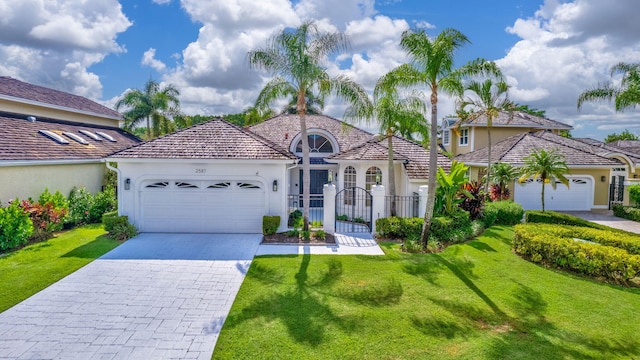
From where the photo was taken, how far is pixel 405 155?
19.4 m

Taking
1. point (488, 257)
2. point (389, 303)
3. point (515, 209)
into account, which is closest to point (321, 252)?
point (389, 303)

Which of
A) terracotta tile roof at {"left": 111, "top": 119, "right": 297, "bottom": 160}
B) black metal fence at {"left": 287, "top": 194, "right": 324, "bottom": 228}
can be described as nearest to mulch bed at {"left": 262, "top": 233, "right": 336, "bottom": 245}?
black metal fence at {"left": 287, "top": 194, "right": 324, "bottom": 228}

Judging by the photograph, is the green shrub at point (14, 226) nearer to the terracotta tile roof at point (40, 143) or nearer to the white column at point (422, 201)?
the terracotta tile roof at point (40, 143)

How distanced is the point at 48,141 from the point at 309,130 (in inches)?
547

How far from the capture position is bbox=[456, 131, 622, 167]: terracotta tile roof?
20.6 m

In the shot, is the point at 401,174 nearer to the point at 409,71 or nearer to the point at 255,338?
the point at 409,71

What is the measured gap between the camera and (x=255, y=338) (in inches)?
271

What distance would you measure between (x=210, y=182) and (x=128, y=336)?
850cm

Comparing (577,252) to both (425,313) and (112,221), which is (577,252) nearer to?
(425,313)

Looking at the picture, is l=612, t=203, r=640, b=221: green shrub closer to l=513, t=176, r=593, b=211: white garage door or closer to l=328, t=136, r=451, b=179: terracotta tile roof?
l=513, t=176, r=593, b=211: white garage door

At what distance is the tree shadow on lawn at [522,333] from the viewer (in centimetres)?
644

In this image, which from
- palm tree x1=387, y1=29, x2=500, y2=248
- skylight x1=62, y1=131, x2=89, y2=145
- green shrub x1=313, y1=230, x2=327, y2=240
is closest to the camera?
palm tree x1=387, y1=29, x2=500, y2=248

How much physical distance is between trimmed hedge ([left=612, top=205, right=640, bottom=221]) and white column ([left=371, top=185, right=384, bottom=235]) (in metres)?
14.6


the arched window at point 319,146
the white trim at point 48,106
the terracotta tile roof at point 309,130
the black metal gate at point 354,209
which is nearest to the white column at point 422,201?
the black metal gate at point 354,209
